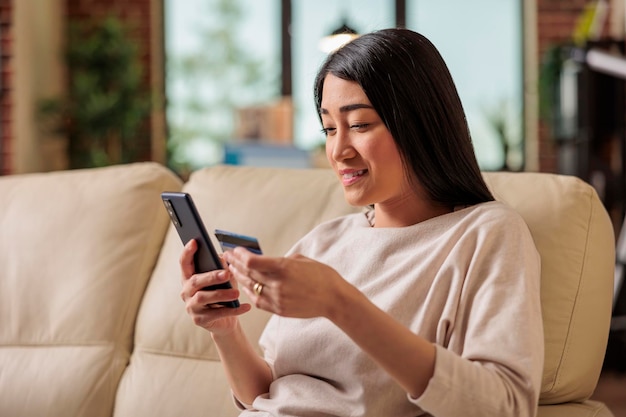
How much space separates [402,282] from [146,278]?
761 mm

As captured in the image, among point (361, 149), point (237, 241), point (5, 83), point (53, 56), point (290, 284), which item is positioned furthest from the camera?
point (53, 56)

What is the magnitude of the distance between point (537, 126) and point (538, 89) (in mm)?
465

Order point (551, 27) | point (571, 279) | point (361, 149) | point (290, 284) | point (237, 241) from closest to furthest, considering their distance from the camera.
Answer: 1. point (290, 284)
2. point (237, 241)
3. point (361, 149)
4. point (571, 279)
5. point (551, 27)

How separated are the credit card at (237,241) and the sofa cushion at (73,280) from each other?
2.21 ft

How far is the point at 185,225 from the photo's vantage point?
3.97ft

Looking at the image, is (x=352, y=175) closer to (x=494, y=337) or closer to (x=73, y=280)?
(x=494, y=337)

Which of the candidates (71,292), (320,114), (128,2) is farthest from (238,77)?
(320,114)

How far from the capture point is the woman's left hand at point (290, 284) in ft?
3.15

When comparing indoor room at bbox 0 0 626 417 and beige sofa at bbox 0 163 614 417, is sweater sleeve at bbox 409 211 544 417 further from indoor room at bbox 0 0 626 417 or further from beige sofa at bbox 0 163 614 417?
beige sofa at bbox 0 163 614 417

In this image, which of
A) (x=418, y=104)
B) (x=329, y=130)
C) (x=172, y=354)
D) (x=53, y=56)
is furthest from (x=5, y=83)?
(x=418, y=104)

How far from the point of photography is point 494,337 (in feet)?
3.47

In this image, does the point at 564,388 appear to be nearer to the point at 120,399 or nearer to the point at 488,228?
the point at 488,228

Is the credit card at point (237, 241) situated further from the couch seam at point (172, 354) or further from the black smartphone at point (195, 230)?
the couch seam at point (172, 354)

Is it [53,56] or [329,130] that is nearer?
[329,130]
